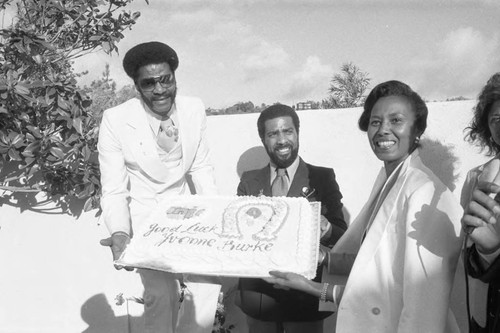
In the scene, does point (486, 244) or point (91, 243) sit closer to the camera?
point (486, 244)

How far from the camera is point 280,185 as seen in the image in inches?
118

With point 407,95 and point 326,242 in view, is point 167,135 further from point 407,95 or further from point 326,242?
point 407,95

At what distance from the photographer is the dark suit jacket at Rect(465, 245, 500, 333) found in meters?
1.71

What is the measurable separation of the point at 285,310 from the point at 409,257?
1.05 meters

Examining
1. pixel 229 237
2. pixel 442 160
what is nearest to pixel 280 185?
pixel 229 237

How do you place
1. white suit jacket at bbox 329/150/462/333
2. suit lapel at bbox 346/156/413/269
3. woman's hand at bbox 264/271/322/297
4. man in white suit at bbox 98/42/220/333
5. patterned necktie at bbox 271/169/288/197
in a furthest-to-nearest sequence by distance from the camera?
patterned necktie at bbox 271/169/288/197 → man in white suit at bbox 98/42/220/333 → woman's hand at bbox 264/271/322/297 → suit lapel at bbox 346/156/413/269 → white suit jacket at bbox 329/150/462/333

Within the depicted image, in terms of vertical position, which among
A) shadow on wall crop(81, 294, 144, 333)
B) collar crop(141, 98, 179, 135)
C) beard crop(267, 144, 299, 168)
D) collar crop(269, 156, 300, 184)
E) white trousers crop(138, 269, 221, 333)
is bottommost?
shadow on wall crop(81, 294, 144, 333)

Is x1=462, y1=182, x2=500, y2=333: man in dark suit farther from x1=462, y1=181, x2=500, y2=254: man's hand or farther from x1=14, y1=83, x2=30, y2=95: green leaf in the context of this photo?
x1=14, y1=83, x2=30, y2=95: green leaf

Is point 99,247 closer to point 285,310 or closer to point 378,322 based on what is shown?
point 285,310

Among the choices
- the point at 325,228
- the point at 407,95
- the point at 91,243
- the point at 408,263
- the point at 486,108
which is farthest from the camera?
the point at 91,243

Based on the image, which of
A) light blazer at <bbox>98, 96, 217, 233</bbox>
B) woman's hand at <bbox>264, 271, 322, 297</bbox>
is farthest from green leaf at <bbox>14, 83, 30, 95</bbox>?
woman's hand at <bbox>264, 271, 322, 297</bbox>

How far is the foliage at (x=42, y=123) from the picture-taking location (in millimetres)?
3932

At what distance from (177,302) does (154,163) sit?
821 mm

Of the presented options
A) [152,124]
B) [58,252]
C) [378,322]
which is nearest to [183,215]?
[152,124]
